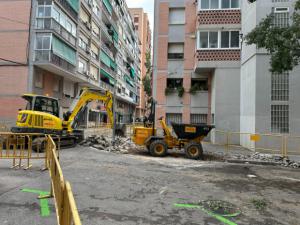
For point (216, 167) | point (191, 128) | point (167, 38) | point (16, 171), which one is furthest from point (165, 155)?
point (167, 38)

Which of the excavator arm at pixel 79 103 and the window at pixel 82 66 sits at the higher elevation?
the window at pixel 82 66

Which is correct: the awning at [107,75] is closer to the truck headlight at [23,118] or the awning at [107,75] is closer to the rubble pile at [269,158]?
the truck headlight at [23,118]

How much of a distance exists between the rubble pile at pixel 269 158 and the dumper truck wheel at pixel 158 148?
146 inches

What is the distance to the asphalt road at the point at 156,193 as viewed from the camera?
548cm

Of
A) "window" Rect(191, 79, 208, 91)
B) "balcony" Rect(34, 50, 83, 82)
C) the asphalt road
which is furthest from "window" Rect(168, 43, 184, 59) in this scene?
the asphalt road

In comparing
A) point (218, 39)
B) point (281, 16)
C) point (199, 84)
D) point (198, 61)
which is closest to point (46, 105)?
point (198, 61)

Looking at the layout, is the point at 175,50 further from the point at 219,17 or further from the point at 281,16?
the point at 281,16

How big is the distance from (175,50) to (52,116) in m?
13.1

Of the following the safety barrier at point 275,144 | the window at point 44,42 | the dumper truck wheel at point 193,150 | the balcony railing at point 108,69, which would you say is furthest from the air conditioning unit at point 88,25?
the dumper truck wheel at point 193,150

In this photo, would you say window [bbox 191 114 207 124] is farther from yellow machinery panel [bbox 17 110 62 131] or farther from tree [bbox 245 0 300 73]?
tree [bbox 245 0 300 73]

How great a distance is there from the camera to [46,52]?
25312mm

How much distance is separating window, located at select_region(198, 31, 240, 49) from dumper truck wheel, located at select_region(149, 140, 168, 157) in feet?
34.0

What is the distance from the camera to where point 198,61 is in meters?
21.8

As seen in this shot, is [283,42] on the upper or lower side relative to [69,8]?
lower
